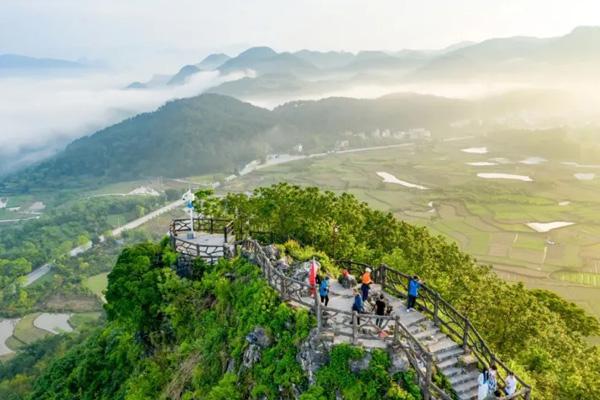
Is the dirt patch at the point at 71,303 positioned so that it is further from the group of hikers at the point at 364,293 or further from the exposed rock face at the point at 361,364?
the exposed rock face at the point at 361,364

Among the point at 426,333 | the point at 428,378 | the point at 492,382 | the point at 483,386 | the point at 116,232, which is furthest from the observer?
the point at 116,232

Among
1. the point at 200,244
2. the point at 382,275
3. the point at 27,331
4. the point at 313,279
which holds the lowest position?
the point at 27,331

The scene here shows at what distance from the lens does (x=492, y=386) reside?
52.1 ft

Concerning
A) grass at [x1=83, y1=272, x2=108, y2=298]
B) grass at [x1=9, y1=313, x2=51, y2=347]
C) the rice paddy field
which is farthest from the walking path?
grass at [x1=83, y1=272, x2=108, y2=298]

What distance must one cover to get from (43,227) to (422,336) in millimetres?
169839

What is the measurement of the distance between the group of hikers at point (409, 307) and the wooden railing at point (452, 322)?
0.32m

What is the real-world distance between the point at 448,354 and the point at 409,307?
3.22 meters

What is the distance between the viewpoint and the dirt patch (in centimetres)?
10838

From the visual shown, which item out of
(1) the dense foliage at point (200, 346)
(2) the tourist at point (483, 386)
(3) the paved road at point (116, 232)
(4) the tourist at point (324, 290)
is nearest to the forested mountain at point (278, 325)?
(1) the dense foliage at point (200, 346)

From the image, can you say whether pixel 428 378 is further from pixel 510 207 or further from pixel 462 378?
pixel 510 207

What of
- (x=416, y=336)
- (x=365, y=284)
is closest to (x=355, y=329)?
(x=416, y=336)

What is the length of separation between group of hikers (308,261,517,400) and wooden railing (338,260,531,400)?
323 millimetres

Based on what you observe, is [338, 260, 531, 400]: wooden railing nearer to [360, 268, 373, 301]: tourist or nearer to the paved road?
[360, 268, 373, 301]: tourist

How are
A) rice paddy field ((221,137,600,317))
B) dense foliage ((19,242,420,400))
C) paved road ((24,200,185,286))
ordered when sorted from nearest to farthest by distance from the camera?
dense foliage ((19,242,420,400))
rice paddy field ((221,137,600,317))
paved road ((24,200,185,286))
